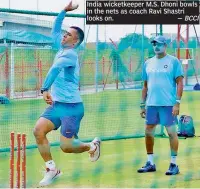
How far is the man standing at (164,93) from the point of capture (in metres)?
8.13

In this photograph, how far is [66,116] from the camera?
7.49m

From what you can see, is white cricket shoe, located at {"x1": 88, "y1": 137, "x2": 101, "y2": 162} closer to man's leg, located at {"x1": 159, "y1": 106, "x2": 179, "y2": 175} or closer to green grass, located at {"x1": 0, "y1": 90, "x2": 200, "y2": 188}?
green grass, located at {"x1": 0, "y1": 90, "x2": 200, "y2": 188}

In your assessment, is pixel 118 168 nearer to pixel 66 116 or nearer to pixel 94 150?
pixel 94 150

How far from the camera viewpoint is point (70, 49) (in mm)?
7512

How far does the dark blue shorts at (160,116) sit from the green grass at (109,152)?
583 mm

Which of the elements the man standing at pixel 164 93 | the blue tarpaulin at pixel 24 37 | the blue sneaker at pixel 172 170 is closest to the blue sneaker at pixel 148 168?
the man standing at pixel 164 93

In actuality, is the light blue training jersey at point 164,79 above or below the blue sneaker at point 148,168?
above

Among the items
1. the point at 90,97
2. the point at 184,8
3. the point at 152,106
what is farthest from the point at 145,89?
the point at 184,8

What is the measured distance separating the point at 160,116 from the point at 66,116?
4.21ft

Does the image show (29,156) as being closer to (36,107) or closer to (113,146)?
(113,146)

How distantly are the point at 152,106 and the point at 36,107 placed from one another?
5903 millimetres

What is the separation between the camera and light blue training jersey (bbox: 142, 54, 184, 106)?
8141mm

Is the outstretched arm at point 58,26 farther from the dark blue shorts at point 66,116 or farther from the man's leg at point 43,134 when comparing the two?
the man's leg at point 43,134

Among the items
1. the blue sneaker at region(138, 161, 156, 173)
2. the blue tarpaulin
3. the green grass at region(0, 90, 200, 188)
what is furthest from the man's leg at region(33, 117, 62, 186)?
the blue tarpaulin
